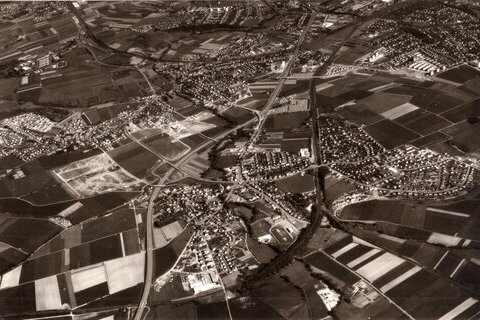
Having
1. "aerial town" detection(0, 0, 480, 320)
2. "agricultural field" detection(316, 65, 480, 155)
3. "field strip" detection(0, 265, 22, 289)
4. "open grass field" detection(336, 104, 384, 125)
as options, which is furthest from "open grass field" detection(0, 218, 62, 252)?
"agricultural field" detection(316, 65, 480, 155)

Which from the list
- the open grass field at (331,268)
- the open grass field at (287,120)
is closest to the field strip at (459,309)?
the open grass field at (331,268)

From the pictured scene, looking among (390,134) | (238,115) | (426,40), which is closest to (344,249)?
(390,134)

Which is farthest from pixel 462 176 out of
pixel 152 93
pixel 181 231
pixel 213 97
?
pixel 152 93

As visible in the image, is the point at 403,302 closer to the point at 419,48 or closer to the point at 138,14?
the point at 419,48

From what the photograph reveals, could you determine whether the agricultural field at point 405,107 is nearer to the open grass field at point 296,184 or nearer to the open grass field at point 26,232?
the open grass field at point 296,184

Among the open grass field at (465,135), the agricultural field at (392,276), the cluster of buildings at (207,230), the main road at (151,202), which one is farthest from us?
the open grass field at (465,135)

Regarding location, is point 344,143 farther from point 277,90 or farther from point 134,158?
point 134,158
